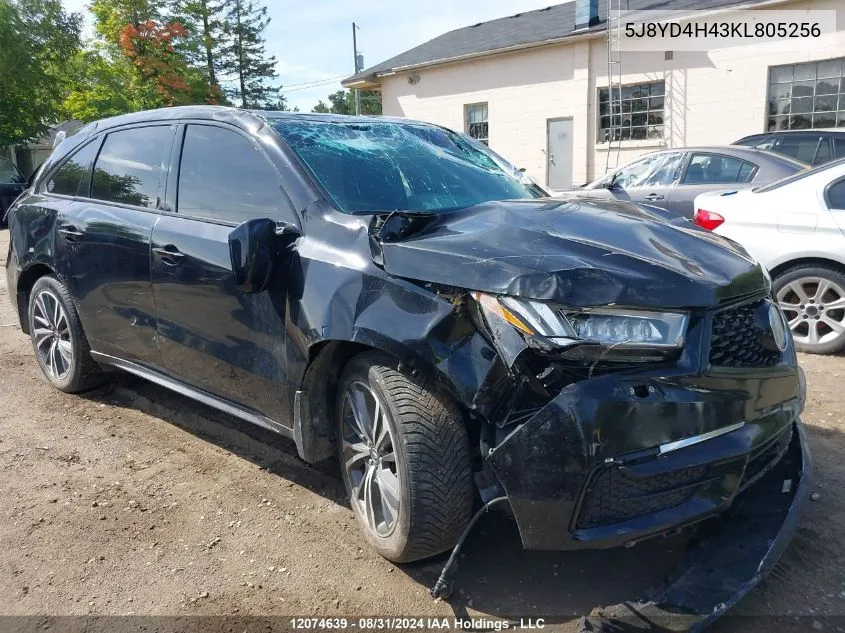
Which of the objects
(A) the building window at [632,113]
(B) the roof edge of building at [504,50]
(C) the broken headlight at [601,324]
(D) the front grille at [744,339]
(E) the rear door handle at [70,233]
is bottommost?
(D) the front grille at [744,339]

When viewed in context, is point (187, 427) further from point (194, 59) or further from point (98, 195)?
point (194, 59)

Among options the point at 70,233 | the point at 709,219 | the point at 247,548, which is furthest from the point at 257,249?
the point at 709,219

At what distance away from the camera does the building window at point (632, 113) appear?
15555 millimetres

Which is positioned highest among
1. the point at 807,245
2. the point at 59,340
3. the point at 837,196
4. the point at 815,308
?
the point at 837,196

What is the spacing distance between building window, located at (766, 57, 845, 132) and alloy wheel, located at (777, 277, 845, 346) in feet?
33.0

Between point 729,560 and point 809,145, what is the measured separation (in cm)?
870

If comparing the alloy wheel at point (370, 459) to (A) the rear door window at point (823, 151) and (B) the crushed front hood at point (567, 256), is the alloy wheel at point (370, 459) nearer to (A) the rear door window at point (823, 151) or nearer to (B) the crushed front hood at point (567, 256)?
(B) the crushed front hood at point (567, 256)

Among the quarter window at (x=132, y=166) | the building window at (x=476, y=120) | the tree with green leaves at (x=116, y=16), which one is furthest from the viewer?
the tree with green leaves at (x=116, y=16)

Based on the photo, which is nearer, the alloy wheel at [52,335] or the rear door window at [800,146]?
the alloy wheel at [52,335]

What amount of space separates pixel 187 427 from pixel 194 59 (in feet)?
119

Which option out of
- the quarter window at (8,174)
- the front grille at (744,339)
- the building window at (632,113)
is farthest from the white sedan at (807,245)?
the quarter window at (8,174)

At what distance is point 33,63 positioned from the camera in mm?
28375

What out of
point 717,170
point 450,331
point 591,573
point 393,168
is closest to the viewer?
point 450,331

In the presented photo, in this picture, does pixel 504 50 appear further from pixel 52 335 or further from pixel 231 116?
pixel 231 116
